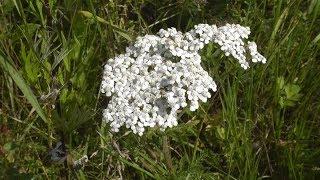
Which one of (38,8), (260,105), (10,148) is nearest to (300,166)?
(260,105)

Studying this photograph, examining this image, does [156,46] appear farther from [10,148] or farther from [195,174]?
[10,148]

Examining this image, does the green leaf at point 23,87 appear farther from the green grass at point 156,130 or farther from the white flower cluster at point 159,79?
the white flower cluster at point 159,79

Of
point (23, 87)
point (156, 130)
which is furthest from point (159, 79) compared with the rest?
point (23, 87)

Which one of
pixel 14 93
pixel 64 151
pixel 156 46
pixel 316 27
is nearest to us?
pixel 156 46

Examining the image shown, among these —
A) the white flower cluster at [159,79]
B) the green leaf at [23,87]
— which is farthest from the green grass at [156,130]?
the white flower cluster at [159,79]

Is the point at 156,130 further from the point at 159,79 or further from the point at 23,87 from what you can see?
the point at 23,87

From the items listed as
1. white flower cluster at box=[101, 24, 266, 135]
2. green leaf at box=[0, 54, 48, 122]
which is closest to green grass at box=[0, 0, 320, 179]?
green leaf at box=[0, 54, 48, 122]

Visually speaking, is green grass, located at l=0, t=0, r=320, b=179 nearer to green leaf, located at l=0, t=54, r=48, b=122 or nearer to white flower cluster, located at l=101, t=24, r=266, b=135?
green leaf, located at l=0, t=54, r=48, b=122
